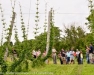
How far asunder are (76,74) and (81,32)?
167 ft

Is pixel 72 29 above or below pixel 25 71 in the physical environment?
above

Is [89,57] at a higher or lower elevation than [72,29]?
lower

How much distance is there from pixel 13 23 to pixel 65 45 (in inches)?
1908

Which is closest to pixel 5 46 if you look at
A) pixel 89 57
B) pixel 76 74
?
pixel 76 74

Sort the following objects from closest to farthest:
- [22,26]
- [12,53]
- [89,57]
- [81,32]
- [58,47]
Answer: [22,26], [12,53], [89,57], [58,47], [81,32]

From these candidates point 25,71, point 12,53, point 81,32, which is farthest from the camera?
point 81,32

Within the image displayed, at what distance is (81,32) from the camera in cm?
7188

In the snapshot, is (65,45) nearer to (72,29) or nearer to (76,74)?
(72,29)

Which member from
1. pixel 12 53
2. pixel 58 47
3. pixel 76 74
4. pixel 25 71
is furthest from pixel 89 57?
pixel 58 47

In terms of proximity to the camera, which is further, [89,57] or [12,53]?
[89,57]

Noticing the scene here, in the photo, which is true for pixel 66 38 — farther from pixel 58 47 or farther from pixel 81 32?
pixel 58 47

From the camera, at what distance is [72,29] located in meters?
74.4

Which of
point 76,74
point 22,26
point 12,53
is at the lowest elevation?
point 76,74

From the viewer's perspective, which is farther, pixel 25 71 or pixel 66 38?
pixel 66 38
